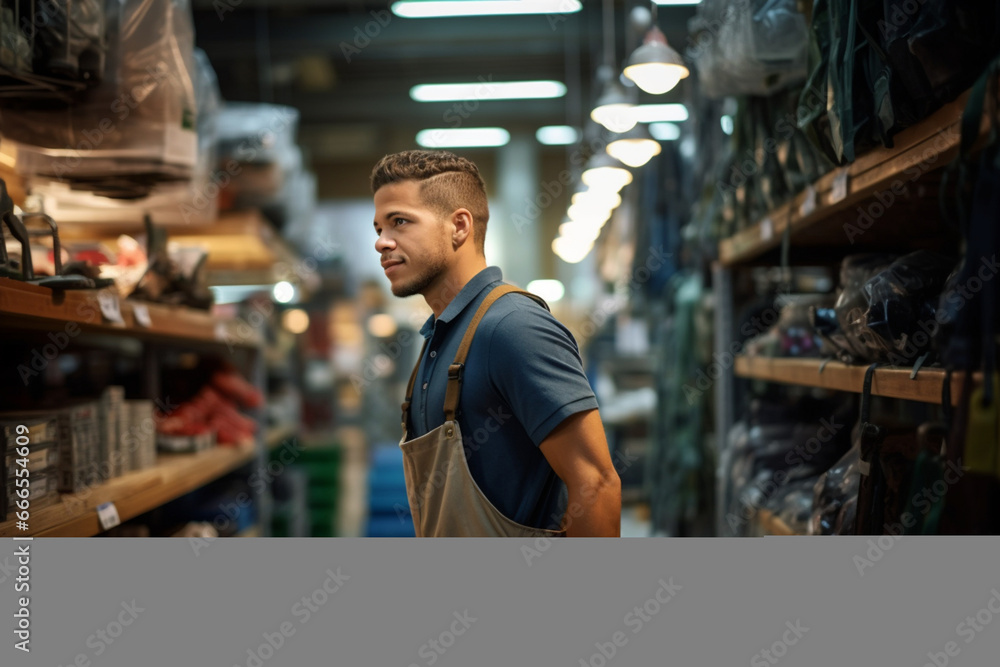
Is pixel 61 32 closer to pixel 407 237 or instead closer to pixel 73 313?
pixel 73 313

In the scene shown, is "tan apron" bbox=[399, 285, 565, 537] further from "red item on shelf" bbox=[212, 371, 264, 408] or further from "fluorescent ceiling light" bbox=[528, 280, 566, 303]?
"fluorescent ceiling light" bbox=[528, 280, 566, 303]

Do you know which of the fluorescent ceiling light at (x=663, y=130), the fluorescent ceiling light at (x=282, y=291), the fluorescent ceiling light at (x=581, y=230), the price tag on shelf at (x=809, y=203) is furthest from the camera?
the fluorescent ceiling light at (x=581, y=230)

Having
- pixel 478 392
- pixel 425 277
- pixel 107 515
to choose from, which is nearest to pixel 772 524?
pixel 478 392

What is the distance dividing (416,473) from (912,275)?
116 cm

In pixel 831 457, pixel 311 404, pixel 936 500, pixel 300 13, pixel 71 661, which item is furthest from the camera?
pixel 311 404

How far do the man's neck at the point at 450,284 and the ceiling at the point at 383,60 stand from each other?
3180 mm

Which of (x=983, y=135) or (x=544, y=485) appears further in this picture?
(x=544, y=485)

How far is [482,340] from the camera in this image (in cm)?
160

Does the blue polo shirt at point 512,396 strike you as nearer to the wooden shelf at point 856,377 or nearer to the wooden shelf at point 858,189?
the wooden shelf at point 856,377

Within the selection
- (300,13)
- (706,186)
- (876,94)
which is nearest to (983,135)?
(876,94)

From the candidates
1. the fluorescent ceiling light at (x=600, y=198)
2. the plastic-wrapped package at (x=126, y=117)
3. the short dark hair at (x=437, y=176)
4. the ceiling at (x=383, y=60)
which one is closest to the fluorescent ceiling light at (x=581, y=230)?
the fluorescent ceiling light at (x=600, y=198)

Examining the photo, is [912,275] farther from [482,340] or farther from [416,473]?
[416,473]

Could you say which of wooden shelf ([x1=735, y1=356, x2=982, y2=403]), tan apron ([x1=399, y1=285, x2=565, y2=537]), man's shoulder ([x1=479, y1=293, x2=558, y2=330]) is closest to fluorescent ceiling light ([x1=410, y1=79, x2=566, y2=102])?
wooden shelf ([x1=735, y1=356, x2=982, y2=403])

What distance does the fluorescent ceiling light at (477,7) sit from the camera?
6.20 m
